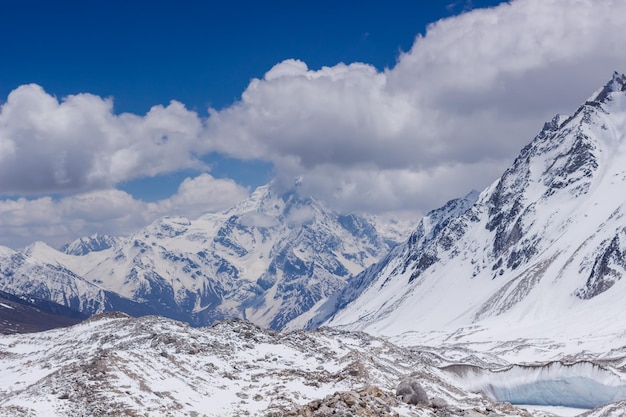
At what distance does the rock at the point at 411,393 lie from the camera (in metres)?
52.7

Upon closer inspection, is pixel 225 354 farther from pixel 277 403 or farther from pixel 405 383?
pixel 405 383

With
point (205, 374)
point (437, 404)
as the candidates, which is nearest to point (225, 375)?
point (205, 374)

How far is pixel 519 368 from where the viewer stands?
104812 mm

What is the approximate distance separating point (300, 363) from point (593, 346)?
139692mm

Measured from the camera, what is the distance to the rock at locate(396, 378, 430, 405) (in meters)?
52.7

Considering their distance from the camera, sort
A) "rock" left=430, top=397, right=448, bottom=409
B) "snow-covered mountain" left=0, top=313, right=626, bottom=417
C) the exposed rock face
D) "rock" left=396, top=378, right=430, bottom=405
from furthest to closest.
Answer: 1. "rock" left=396, top=378, right=430, bottom=405
2. "rock" left=430, top=397, right=448, bottom=409
3. "snow-covered mountain" left=0, top=313, right=626, bottom=417
4. the exposed rock face

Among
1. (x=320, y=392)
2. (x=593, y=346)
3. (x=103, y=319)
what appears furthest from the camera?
(x=593, y=346)

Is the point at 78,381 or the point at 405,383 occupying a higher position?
the point at 405,383

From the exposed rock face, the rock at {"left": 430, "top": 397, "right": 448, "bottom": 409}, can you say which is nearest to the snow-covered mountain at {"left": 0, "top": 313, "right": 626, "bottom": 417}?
the exposed rock face

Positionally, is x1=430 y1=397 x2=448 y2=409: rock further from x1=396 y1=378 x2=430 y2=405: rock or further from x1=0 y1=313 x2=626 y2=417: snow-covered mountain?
x1=396 y1=378 x2=430 y2=405: rock

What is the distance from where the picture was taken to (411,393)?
175 ft

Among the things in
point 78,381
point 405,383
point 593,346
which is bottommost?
point 78,381

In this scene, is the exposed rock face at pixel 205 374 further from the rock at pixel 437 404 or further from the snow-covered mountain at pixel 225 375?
→ the rock at pixel 437 404

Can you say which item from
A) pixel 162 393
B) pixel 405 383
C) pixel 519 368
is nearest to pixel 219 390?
pixel 162 393
